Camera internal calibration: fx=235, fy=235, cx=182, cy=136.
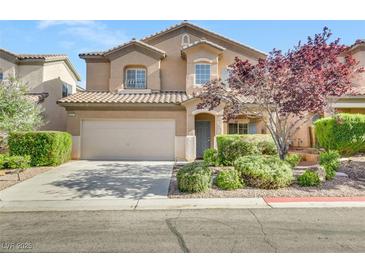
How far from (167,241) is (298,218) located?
10.4 ft

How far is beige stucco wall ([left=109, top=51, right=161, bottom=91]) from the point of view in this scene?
16922 mm

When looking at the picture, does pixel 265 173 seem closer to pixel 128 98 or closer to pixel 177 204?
pixel 177 204

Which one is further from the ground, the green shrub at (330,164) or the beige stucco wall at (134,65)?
the beige stucco wall at (134,65)

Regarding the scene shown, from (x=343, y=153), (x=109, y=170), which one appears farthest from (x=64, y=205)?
(x=343, y=153)

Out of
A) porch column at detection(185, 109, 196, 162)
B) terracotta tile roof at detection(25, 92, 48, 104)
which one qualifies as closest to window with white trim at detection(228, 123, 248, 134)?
porch column at detection(185, 109, 196, 162)

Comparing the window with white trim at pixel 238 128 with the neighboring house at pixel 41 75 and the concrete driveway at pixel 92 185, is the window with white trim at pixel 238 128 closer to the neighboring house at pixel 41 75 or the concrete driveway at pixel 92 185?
the concrete driveway at pixel 92 185

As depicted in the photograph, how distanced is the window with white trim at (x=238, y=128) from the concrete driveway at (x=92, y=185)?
622 centimetres

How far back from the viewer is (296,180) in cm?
830

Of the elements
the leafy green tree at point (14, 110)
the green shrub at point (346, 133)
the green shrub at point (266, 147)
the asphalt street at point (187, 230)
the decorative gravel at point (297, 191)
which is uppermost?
the leafy green tree at point (14, 110)

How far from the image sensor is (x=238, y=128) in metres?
15.9

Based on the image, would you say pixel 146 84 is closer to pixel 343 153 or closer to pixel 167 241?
pixel 343 153

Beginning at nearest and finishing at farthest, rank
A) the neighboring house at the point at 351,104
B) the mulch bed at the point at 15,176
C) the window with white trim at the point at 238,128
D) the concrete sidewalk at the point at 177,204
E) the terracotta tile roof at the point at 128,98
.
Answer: the concrete sidewalk at the point at 177,204
the mulch bed at the point at 15,176
the terracotta tile roof at the point at 128,98
the neighboring house at the point at 351,104
the window with white trim at the point at 238,128

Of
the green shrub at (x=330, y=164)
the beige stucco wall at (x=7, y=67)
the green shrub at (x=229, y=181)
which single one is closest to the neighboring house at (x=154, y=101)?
the beige stucco wall at (x=7, y=67)

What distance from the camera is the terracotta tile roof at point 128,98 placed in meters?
14.5
